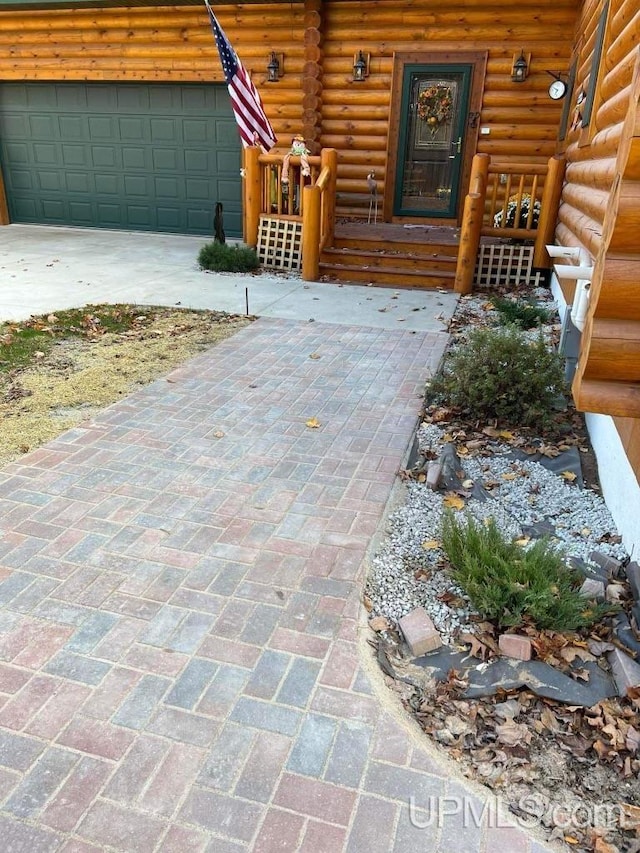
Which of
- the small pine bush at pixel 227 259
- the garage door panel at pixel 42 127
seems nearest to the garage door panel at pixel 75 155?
the garage door panel at pixel 42 127

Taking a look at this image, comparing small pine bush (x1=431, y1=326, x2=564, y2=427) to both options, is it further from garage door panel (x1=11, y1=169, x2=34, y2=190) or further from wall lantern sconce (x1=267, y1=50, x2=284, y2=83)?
garage door panel (x1=11, y1=169, x2=34, y2=190)

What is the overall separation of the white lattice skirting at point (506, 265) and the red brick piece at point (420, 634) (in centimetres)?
665

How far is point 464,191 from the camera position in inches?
378

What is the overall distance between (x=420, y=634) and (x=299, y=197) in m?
7.66

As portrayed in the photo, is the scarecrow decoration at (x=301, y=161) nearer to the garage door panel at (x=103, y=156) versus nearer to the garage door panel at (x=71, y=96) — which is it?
the garage door panel at (x=103, y=156)

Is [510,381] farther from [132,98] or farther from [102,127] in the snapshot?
[102,127]

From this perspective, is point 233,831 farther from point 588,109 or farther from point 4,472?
point 588,109

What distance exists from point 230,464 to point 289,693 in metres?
1.68

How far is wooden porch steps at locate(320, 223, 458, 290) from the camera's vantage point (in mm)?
8297

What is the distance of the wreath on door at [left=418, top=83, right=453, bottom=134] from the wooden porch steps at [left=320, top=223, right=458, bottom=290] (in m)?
1.96

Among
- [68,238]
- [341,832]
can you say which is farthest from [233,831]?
[68,238]

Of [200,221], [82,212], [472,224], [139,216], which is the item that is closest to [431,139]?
[472,224]

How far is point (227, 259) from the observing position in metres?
8.73

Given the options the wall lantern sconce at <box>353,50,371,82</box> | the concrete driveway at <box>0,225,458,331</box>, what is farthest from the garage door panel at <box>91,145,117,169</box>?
the wall lantern sconce at <box>353,50,371,82</box>
